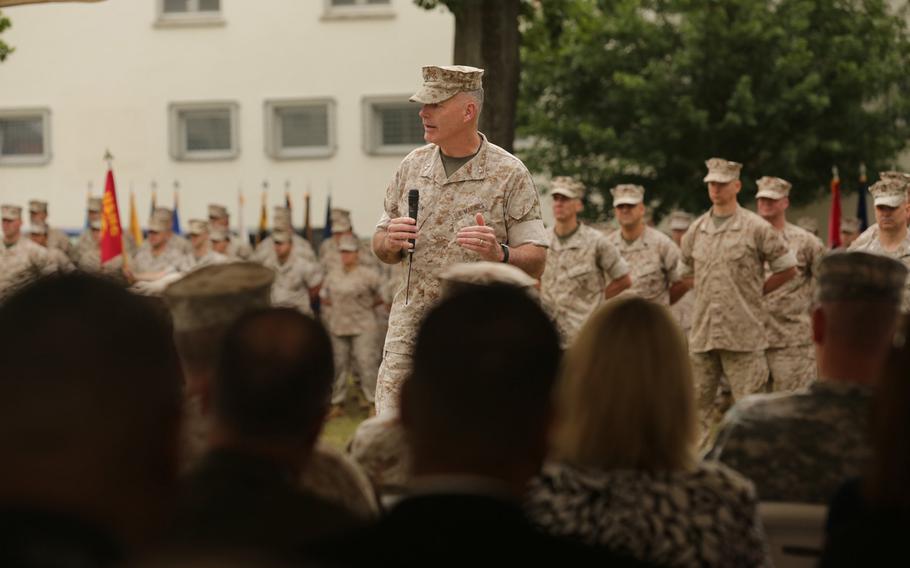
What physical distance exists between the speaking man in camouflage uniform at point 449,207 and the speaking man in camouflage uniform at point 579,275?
582 cm

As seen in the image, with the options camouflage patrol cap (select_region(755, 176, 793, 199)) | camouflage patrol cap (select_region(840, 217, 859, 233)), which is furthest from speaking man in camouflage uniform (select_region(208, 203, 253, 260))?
camouflage patrol cap (select_region(755, 176, 793, 199))

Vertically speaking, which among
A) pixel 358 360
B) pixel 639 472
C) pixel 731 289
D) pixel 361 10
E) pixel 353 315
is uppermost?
pixel 361 10


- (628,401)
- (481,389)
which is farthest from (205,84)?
(481,389)

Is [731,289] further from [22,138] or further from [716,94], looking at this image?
[22,138]

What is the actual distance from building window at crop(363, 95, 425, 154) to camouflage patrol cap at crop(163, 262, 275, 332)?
2962 cm

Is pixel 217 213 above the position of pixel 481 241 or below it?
below

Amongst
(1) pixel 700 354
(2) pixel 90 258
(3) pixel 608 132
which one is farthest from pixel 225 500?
(3) pixel 608 132

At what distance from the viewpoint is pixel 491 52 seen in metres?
16.5

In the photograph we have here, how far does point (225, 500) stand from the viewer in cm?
296

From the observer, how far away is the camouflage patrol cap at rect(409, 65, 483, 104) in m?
7.42

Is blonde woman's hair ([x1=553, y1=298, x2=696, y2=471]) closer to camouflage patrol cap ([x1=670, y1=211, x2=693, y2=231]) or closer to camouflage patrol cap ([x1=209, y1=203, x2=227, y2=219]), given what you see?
camouflage patrol cap ([x1=670, y1=211, x2=693, y2=231])

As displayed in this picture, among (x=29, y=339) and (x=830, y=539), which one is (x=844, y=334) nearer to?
(x=830, y=539)

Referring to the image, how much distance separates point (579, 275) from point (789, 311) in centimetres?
220

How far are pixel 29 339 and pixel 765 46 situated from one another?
89.2ft
